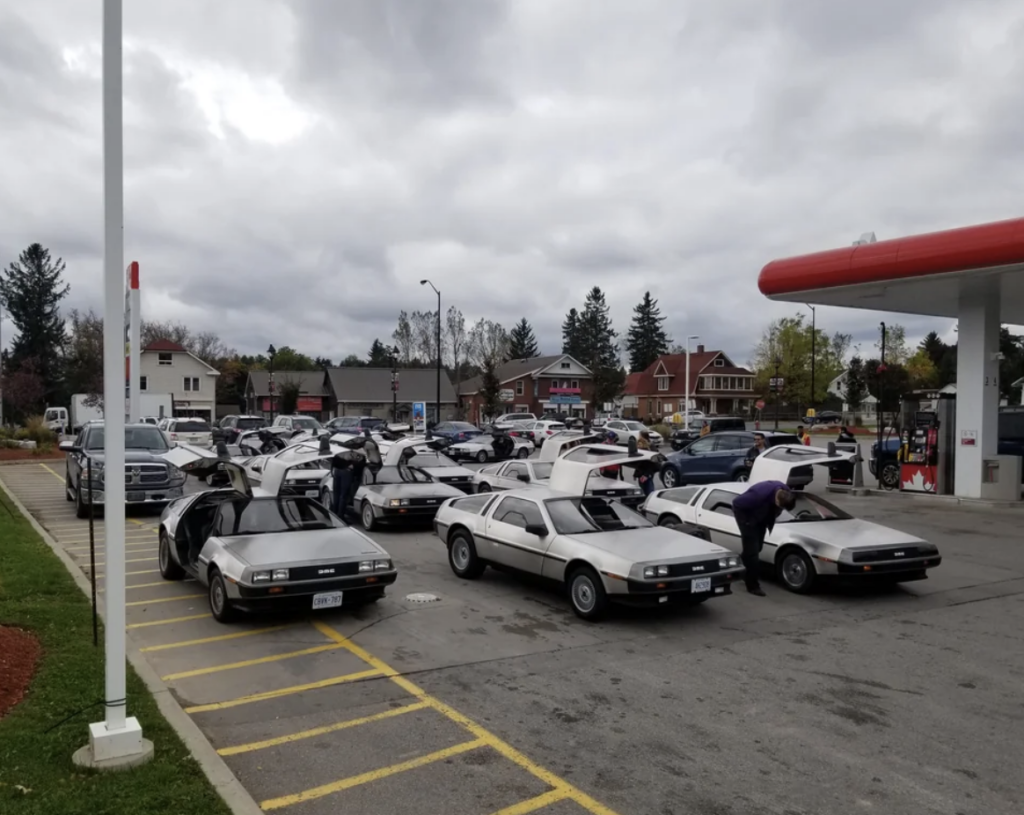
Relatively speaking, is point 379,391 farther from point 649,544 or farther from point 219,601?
point 649,544

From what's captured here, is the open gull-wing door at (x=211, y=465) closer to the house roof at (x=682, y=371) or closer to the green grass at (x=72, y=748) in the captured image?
the green grass at (x=72, y=748)

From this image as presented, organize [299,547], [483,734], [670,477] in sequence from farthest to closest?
1. [670,477]
2. [299,547]
3. [483,734]

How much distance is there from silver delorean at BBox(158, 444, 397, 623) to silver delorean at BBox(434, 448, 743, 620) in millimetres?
1797

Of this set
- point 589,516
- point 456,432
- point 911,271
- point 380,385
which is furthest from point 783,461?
point 380,385

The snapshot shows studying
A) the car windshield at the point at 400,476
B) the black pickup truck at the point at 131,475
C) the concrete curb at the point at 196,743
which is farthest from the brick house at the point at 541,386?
the concrete curb at the point at 196,743

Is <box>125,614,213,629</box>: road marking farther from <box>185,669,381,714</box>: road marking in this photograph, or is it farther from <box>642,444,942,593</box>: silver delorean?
<box>642,444,942,593</box>: silver delorean

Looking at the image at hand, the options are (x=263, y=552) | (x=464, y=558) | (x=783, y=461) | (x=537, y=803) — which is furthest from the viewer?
(x=783, y=461)

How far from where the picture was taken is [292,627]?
332 inches

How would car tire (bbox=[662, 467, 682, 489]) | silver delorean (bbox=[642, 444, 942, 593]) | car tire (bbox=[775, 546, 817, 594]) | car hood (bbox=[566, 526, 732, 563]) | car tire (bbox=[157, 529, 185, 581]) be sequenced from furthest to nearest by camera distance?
car tire (bbox=[662, 467, 682, 489]) → car tire (bbox=[157, 529, 185, 581]) → car tire (bbox=[775, 546, 817, 594]) → silver delorean (bbox=[642, 444, 942, 593]) → car hood (bbox=[566, 526, 732, 563])

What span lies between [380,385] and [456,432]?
41.3 meters

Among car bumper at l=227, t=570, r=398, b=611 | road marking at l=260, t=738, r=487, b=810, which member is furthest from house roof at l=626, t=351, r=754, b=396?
road marking at l=260, t=738, r=487, b=810

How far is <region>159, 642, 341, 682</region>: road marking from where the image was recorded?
695 cm

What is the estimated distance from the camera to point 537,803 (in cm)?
464

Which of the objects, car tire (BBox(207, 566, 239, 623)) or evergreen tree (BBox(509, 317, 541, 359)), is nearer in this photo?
car tire (BBox(207, 566, 239, 623))
